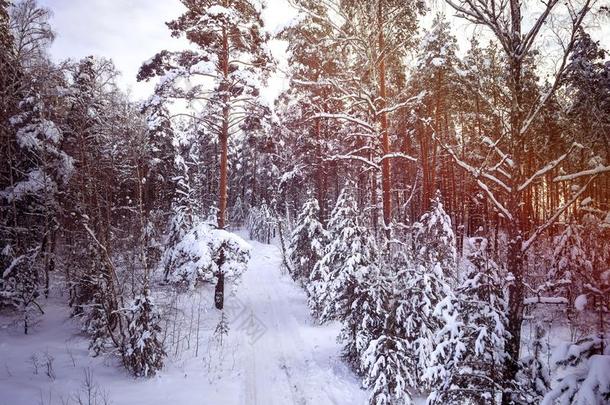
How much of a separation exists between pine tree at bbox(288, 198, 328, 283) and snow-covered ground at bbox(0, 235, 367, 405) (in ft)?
10.3

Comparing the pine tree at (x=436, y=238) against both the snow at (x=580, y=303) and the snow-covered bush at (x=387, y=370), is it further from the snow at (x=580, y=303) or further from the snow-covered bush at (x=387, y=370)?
the snow at (x=580, y=303)

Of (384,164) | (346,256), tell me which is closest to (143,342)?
(346,256)

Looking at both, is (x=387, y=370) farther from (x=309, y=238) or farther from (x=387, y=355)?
(x=309, y=238)

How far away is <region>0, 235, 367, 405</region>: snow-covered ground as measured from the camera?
9.13 meters

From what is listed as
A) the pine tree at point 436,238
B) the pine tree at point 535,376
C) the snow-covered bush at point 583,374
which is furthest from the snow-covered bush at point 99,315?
the snow-covered bush at point 583,374

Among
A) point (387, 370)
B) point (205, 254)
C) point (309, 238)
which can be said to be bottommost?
point (387, 370)

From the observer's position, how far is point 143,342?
10102mm

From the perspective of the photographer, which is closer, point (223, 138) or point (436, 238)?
point (436, 238)

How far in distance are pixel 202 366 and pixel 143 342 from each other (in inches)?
80.3

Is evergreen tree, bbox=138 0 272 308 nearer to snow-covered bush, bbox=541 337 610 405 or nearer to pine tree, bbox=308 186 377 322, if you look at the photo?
pine tree, bbox=308 186 377 322

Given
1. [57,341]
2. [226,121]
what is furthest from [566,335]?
[57,341]

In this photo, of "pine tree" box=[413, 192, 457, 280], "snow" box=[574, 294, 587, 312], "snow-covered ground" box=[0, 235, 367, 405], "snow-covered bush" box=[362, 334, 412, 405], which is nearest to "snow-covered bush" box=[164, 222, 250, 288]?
"snow-covered ground" box=[0, 235, 367, 405]

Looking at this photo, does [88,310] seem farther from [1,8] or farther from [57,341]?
[1,8]

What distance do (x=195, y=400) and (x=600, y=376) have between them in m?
8.50
